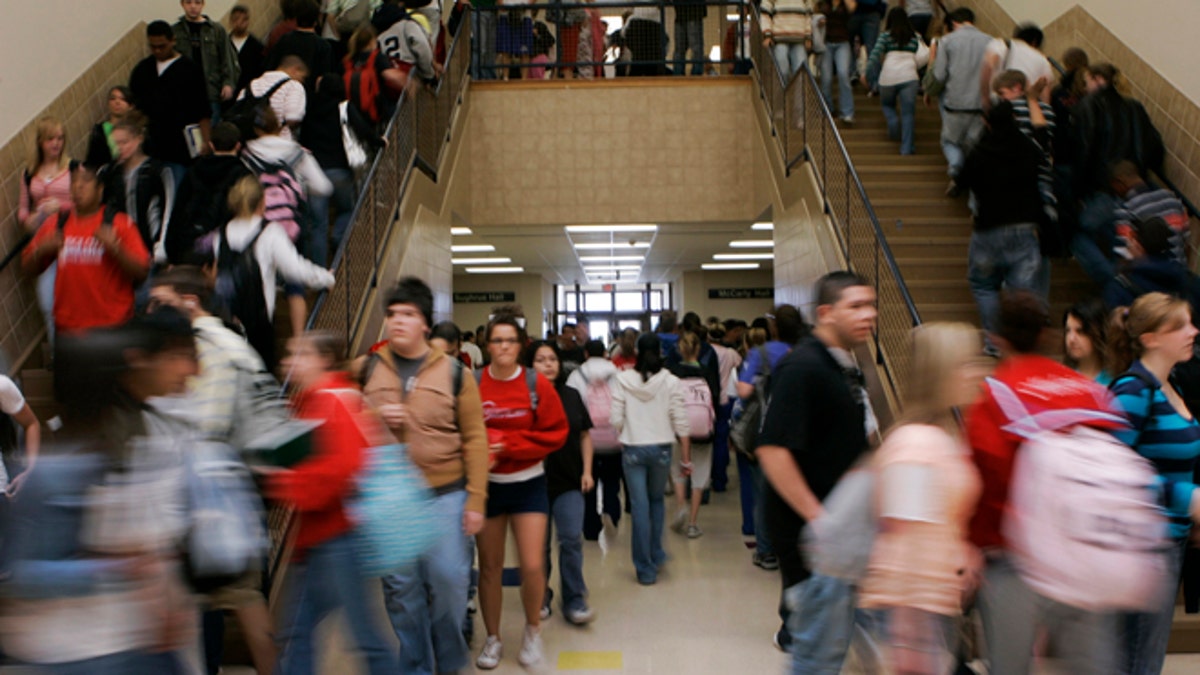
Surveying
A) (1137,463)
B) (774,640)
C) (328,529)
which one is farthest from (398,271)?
(1137,463)

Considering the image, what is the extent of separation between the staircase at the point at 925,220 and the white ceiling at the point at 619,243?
320 cm

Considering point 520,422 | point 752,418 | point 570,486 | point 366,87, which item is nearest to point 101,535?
point 520,422

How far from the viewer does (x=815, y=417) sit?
322 centimetres

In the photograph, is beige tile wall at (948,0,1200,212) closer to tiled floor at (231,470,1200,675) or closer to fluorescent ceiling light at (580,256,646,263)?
tiled floor at (231,470,1200,675)

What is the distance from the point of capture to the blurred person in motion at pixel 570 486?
5.59 metres

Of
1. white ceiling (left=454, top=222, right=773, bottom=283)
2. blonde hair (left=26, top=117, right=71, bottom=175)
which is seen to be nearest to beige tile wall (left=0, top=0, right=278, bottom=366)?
blonde hair (left=26, top=117, right=71, bottom=175)

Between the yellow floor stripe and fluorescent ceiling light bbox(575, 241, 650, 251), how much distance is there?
464 inches

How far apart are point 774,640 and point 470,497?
215 cm

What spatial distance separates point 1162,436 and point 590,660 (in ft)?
9.80

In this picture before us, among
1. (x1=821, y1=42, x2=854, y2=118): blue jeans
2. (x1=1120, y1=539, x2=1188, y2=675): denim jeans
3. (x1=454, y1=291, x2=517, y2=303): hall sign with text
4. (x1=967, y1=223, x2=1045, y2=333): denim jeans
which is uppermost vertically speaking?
(x1=821, y1=42, x2=854, y2=118): blue jeans

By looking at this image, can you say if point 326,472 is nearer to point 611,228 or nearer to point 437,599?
point 437,599

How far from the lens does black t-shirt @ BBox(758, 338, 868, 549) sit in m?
3.16

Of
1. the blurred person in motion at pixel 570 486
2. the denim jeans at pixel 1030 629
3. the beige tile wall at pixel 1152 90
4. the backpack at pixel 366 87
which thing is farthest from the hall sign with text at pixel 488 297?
the denim jeans at pixel 1030 629

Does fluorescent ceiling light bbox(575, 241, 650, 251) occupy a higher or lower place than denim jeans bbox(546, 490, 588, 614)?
higher
